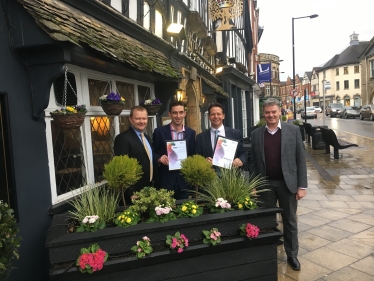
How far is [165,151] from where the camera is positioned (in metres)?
4.15

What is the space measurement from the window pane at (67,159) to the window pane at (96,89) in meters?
0.57

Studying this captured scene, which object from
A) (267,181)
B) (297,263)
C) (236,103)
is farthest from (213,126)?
(236,103)

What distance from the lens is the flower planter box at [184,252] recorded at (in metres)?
2.63

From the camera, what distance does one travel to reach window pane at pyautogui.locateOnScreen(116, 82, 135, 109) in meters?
5.06

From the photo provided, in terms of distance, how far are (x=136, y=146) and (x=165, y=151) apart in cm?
50

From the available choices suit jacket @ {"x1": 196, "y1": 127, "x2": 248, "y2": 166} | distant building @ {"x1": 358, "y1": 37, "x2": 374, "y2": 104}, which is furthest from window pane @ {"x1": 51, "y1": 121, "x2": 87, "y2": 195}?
distant building @ {"x1": 358, "y1": 37, "x2": 374, "y2": 104}

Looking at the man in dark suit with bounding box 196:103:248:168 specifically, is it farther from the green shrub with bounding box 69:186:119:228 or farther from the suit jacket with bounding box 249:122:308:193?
the green shrub with bounding box 69:186:119:228

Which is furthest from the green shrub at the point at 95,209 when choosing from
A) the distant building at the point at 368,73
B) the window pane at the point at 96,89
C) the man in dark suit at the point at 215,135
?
the distant building at the point at 368,73

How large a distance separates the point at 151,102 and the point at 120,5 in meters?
1.73

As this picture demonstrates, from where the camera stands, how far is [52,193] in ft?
→ 11.0

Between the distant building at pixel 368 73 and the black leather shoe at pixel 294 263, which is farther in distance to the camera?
the distant building at pixel 368 73

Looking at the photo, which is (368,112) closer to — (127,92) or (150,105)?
(150,105)

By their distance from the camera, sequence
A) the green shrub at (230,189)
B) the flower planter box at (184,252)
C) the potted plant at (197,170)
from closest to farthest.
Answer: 1. the flower planter box at (184,252)
2. the potted plant at (197,170)
3. the green shrub at (230,189)

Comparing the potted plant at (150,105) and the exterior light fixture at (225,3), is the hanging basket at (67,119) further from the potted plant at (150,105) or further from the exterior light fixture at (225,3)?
the exterior light fixture at (225,3)
